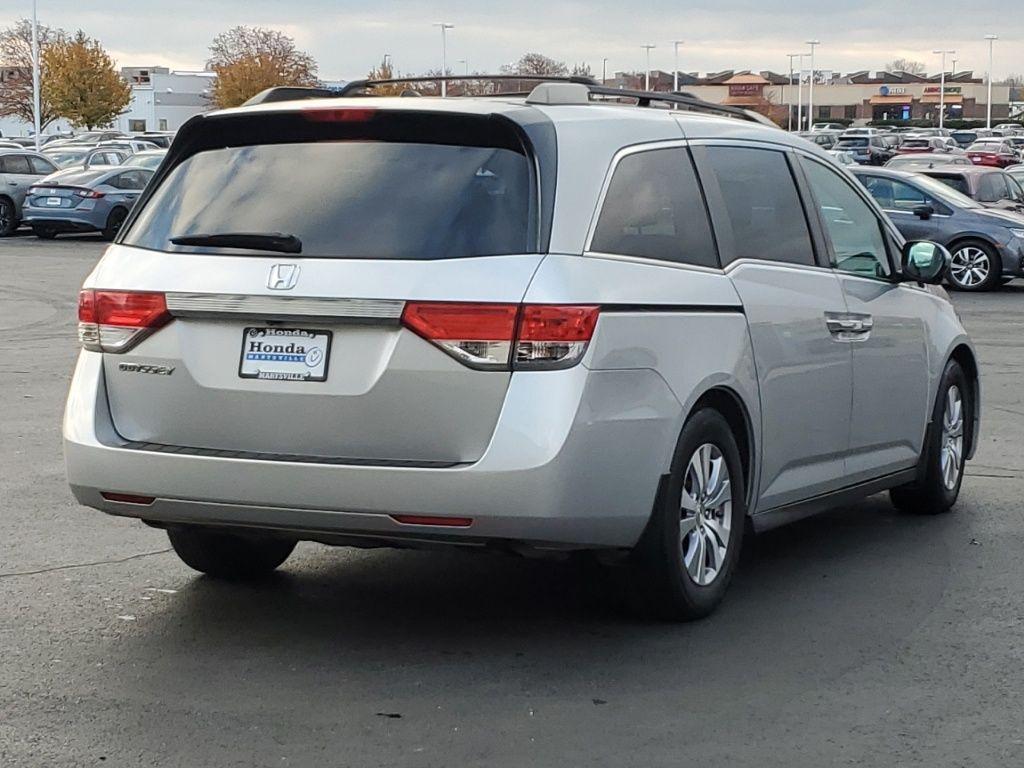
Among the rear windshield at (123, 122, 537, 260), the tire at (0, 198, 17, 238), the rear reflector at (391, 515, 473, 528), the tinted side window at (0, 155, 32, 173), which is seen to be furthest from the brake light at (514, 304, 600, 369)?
the tinted side window at (0, 155, 32, 173)

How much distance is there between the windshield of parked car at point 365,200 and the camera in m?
5.54

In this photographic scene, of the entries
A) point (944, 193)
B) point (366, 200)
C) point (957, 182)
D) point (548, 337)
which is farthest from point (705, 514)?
point (957, 182)

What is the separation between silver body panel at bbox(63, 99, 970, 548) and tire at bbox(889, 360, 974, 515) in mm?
2160

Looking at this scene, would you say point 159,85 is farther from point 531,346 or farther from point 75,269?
point 531,346

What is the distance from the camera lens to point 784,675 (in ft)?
18.1

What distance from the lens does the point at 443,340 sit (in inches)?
212

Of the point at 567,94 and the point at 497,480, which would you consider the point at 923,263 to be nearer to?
the point at 567,94

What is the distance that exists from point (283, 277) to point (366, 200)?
14.3 inches

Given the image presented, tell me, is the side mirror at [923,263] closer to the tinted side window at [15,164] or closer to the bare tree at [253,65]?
the tinted side window at [15,164]

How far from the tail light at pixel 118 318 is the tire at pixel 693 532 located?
1.71 metres

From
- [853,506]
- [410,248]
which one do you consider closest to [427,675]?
[410,248]

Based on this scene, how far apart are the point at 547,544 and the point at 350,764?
117 cm

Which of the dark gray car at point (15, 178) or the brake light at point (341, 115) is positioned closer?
the brake light at point (341, 115)

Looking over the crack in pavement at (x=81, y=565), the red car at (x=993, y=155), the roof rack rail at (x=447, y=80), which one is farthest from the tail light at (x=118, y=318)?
the red car at (x=993, y=155)
